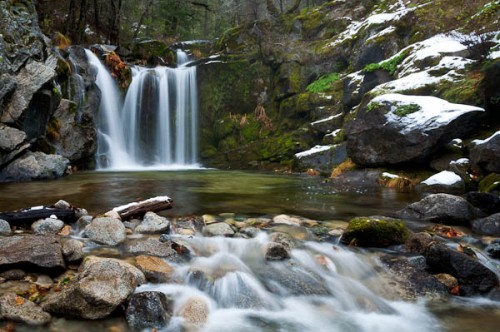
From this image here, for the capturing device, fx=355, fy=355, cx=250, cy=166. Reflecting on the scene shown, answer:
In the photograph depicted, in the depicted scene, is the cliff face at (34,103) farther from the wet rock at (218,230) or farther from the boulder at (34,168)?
the wet rock at (218,230)

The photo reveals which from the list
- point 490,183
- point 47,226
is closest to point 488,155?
point 490,183

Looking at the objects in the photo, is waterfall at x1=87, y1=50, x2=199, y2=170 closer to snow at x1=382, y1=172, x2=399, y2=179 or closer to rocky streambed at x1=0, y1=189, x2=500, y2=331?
snow at x1=382, y1=172, x2=399, y2=179

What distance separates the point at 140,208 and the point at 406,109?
8060 mm

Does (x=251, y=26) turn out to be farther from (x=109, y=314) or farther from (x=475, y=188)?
(x=109, y=314)

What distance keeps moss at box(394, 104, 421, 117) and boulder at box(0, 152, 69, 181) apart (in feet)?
36.7

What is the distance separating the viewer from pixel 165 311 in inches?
125

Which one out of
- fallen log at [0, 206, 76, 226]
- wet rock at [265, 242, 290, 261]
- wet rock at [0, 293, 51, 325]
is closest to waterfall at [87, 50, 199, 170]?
fallen log at [0, 206, 76, 226]

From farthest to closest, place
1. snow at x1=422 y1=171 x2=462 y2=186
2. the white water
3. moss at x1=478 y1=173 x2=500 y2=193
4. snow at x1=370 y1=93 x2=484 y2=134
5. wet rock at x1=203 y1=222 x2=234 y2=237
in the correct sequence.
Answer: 1. snow at x1=370 y1=93 x2=484 y2=134
2. snow at x1=422 y1=171 x2=462 y2=186
3. moss at x1=478 y1=173 x2=500 y2=193
4. wet rock at x1=203 y1=222 x2=234 y2=237
5. the white water

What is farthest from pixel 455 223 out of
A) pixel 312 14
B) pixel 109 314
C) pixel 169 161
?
pixel 312 14

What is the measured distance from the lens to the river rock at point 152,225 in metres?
5.07

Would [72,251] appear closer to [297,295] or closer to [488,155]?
[297,295]

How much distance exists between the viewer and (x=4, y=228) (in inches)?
187

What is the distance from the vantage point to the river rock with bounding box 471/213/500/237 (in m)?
5.21

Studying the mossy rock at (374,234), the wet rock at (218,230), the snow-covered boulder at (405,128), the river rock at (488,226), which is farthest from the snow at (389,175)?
the wet rock at (218,230)
